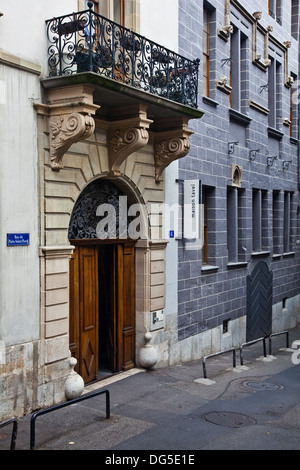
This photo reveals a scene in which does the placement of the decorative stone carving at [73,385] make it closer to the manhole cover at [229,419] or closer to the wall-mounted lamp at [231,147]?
the manhole cover at [229,419]

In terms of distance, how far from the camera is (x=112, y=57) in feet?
34.0

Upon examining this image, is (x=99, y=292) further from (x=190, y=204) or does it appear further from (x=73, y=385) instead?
(x=190, y=204)

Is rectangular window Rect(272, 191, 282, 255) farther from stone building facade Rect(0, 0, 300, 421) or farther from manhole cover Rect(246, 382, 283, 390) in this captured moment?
manhole cover Rect(246, 382, 283, 390)

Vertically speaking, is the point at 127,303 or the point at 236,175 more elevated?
the point at 236,175

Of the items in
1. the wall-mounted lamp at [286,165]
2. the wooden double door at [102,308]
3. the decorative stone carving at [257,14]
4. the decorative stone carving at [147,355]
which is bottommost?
the decorative stone carving at [147,355]

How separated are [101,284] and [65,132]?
13.8 feet

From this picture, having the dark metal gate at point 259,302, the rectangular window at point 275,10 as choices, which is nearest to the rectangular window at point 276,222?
the dark metal gate at point 259,302

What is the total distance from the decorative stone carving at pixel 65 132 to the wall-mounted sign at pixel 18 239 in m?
1.37

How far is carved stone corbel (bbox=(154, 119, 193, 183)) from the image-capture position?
13.2 m

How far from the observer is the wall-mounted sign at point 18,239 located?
9.45m

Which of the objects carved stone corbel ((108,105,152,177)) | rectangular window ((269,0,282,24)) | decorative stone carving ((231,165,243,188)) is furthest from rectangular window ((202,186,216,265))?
rectangular window ((269,0,282,24))

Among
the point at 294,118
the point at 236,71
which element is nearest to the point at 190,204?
the point at 236,71

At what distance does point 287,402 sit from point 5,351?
5.49 metres
